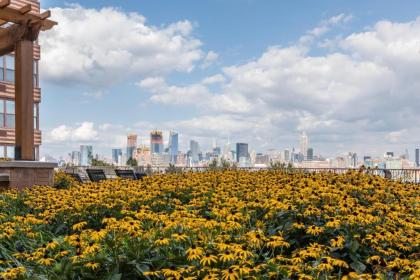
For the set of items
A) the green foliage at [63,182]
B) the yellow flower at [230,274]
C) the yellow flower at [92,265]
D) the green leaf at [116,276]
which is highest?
the green foliage at [63,182]

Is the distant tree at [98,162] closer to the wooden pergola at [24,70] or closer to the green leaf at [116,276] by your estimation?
the wooden pergola at [24,70]

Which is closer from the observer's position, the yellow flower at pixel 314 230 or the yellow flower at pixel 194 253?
the yellow flower at pixel 194 253

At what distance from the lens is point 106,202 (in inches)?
281

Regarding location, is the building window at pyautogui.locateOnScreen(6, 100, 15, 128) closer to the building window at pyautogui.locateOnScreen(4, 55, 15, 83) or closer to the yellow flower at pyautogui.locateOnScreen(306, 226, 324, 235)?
the building window at pyautogui.locateOnScreen(4, 55, 15, 83)

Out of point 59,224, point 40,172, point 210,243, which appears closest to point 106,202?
point 59,224

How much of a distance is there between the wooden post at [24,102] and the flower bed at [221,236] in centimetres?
418

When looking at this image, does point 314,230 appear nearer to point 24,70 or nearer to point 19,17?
point 24,70

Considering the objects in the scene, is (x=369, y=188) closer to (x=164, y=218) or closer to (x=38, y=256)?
(x=164, y=218)

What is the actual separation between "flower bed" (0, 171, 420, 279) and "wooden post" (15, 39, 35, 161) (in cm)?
418

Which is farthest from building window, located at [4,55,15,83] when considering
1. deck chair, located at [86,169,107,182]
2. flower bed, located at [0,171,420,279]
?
flower bed, located at [0,171,420,279]

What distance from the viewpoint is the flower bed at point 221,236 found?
391 cm

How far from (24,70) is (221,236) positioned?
978cm

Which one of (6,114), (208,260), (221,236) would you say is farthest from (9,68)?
(208,260)

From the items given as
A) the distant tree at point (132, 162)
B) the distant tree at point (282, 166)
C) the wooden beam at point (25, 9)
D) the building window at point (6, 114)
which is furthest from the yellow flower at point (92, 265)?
the distant tree at point (132, 162)
